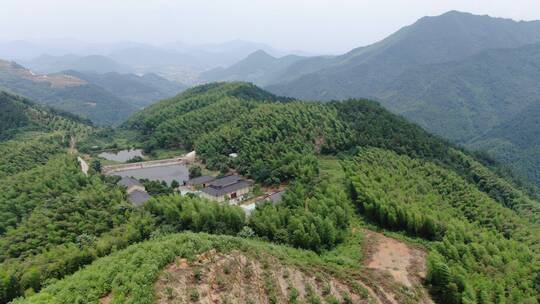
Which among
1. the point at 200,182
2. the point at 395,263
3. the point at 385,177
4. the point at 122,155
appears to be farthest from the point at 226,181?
the point at 122,155

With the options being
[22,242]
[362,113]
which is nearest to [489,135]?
[362,113]

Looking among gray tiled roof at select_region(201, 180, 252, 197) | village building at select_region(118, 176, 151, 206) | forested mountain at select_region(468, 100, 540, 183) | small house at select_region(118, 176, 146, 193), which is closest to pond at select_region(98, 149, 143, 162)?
village building at select_region(118, 176, 151, 206)

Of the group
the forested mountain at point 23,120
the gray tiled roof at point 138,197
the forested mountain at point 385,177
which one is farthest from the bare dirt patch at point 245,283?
the forested mountain at point 23,120

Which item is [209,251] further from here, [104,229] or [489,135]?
[489,135]

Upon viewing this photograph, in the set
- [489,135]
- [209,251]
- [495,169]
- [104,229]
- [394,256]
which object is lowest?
[489,135]

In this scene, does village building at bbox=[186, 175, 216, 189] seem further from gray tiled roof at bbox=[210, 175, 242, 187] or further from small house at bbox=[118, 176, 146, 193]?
small house at bbox=[118, 176, 146, 193]

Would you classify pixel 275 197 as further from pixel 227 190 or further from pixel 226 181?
pixel 226 181
